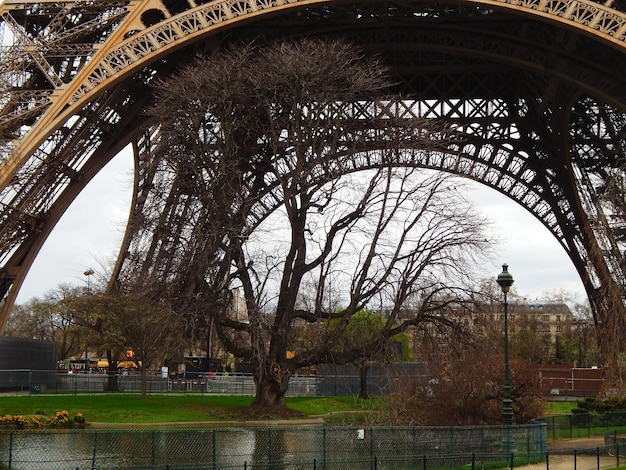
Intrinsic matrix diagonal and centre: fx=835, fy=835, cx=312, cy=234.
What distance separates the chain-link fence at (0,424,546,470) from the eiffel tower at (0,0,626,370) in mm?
6861

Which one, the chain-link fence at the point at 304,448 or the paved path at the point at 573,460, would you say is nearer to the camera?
the chain-link fence at the point at 304,448

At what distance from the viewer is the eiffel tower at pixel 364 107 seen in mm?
29422

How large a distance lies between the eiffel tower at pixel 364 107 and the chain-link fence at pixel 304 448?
686cm

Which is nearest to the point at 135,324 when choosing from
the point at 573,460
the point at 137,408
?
the point at 137,408

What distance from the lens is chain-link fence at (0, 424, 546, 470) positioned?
60.5 feet

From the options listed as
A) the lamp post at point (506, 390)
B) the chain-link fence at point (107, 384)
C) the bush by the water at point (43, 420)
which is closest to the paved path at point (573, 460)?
the lamp post at point (506, 390)

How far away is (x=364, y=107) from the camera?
1730 inches

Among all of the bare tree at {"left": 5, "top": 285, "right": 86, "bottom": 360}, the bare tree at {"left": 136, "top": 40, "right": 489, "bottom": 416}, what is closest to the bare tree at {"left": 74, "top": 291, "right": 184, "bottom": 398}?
the bare tree at {"left": 136, "top": 40, "right": 489, "bottom": 416}

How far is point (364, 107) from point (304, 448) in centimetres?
2603

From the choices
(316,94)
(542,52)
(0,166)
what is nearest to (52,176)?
(0,166)

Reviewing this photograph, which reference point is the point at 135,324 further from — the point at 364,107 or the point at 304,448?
the point at 304,448

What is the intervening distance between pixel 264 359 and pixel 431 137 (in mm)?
10794

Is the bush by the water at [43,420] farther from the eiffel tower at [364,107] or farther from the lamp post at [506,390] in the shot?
the lamp post at [506,390]

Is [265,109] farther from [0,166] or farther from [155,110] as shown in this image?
[0,166]
